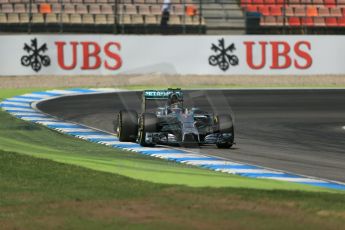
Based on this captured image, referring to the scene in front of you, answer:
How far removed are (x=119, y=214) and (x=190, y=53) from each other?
21865 millimetres

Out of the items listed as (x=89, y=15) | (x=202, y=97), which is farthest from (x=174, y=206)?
(x=89, y=15)

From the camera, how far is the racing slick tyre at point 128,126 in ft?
55.4

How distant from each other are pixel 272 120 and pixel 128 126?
5.64 m

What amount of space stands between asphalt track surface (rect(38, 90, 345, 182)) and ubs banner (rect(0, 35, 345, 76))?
2.45 meters

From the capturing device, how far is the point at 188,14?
3581 cm

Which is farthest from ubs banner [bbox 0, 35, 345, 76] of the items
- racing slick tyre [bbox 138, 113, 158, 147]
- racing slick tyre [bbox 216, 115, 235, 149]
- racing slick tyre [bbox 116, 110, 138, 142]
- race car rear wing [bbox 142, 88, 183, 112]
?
racing slick tyre [bbox 216, 115, 235, 149]

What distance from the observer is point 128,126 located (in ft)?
55.4

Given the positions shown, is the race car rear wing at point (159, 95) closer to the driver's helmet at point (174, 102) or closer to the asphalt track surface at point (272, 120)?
the driver's helmet at point (174, 102)

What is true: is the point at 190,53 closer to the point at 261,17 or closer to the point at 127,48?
the point at 127,48

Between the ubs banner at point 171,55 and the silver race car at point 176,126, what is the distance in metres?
13.9

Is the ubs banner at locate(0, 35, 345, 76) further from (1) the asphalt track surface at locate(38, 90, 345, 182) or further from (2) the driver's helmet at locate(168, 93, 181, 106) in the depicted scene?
(2) the driver's helmet at locate(168, 93, 181, 106)

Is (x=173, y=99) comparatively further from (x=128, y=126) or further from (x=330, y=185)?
(x=330, y=185)

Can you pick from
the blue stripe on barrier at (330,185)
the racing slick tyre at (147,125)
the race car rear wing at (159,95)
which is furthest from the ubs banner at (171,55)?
the blue stripe on barrier at (330,185)

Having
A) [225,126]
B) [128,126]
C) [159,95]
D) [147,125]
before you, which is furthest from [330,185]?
[128,126]
